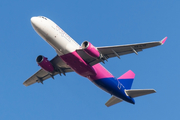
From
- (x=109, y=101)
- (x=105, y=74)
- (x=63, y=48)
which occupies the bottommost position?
(x=109, y=101)

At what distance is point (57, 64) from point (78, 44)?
5.12 meters

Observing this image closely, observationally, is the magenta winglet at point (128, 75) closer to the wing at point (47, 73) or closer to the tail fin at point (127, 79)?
the tail fin at point (127, 79)

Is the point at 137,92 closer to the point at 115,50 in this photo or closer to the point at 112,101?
the point at 112,101

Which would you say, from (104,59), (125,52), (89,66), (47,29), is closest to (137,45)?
(125,52)

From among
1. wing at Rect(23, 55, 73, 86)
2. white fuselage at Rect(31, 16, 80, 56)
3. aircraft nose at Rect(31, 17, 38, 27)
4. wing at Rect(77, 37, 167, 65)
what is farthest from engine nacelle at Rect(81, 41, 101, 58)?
wing at Rect(23, 55, 73, 86)

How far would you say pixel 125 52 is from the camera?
3156cm

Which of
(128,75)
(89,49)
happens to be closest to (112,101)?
(128,75)

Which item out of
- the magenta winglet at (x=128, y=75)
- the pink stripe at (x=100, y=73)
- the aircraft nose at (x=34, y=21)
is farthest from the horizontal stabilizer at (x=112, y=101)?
the aircraft nose at (x=34, y=21)

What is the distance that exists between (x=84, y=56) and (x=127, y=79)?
11.4m

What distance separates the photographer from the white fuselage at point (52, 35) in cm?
3047

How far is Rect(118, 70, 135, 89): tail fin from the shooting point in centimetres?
3947

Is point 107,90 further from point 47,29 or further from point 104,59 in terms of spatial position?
point 47,29

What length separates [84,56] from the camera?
32156 millimetres

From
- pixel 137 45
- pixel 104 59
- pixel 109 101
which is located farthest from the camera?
pixel 109 101
